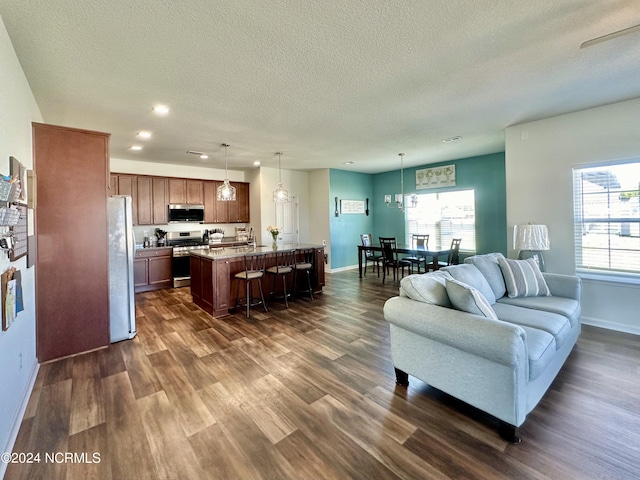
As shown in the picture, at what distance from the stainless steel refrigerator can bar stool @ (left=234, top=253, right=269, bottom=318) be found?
1.34 m

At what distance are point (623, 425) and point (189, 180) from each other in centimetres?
726

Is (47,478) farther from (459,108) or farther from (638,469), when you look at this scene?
(459,108)

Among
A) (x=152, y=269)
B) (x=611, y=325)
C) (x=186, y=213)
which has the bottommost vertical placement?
(x=611, y=325)

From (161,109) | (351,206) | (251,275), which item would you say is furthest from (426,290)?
(351,206)

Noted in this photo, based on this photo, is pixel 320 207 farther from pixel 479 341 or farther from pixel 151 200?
pixel 479 341

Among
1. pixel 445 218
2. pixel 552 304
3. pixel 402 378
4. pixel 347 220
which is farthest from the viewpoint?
pixel 347 220

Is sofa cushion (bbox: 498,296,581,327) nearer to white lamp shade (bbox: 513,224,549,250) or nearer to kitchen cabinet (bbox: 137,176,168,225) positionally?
white lamp shade (bbox: 513,224,549,250)

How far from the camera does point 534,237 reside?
3668 mm

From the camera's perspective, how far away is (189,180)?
650 centimetres

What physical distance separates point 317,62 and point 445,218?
5636 millimetres

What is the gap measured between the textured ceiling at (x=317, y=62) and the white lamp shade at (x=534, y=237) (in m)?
1.47

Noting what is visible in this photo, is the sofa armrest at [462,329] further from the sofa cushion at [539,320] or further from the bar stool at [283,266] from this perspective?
the bar stool at [283,266]

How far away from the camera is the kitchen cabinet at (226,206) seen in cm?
679

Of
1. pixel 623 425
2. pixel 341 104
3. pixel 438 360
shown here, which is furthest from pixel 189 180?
pixel 623 425
